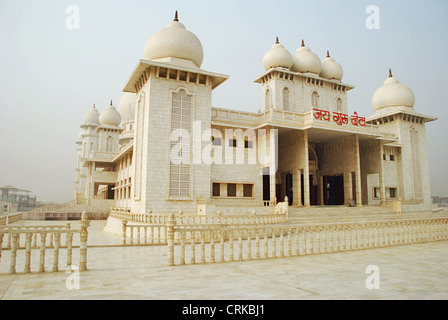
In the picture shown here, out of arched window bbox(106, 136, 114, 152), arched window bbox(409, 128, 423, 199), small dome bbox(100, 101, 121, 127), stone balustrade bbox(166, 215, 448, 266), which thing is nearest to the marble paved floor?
stone balustrade bbox(166, 215, 448, 266)

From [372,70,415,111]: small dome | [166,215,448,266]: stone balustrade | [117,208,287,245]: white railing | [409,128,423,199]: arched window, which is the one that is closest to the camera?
[166,215,448,266]: stone balustrade

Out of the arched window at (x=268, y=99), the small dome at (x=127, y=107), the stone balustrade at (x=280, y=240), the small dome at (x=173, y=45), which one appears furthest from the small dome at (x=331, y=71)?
the small dome at (x=127, y=107)

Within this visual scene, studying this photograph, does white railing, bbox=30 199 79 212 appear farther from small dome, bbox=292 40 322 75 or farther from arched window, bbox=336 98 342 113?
arched window, bbox=336 98 342 113

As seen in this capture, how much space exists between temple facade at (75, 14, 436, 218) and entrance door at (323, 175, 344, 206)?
10cm

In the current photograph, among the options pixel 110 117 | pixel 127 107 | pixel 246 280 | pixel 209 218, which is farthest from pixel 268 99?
pixel 246 280

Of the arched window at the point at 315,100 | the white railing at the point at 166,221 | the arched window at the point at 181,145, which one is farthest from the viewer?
the arched window at the point at 315,100

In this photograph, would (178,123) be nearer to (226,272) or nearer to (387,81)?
(226,272)

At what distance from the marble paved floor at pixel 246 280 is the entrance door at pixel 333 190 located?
2216 centimetres

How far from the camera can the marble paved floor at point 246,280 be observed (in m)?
5.31

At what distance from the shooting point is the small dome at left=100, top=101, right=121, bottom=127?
42.5 m

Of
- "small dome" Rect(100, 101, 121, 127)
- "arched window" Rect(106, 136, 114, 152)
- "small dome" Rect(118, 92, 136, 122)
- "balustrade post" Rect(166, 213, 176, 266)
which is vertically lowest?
"balustrade post" Rect(166, 213, 176, 266)

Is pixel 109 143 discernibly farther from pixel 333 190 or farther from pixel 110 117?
pixel 333 190

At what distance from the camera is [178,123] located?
68.3ft

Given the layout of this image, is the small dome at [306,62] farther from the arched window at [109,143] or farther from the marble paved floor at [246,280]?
the marble paved floor at [246,280]
